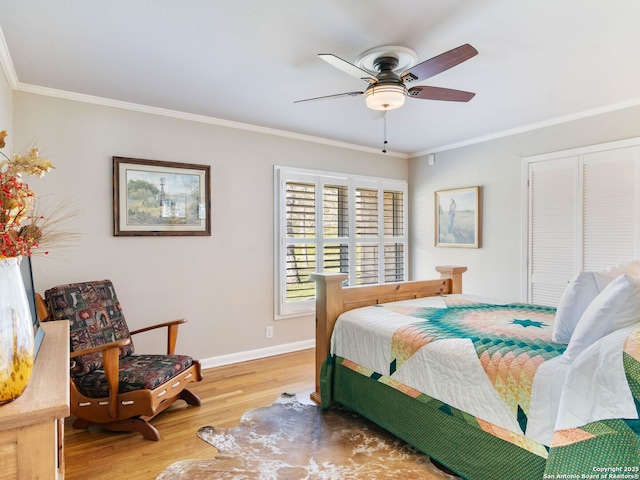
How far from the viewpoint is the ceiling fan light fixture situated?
219cm

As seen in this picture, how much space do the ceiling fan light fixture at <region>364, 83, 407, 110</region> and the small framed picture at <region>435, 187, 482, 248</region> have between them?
2.57m

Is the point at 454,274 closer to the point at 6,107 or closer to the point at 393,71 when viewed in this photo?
the point at 393,71

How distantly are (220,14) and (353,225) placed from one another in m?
3.08

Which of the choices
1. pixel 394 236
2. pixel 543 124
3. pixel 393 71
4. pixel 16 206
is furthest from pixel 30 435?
pixel 394 236

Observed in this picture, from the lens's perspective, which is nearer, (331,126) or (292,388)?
(292,388)

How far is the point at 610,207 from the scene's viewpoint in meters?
3.38

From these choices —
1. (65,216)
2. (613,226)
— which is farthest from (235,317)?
(613,226)

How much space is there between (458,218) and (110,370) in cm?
391

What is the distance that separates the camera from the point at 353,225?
A: 4719 mm

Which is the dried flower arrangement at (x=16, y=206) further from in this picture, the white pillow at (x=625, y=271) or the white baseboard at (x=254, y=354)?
the white baseboard at (x=254, y=354)

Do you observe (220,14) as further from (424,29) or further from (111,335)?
(111,335)

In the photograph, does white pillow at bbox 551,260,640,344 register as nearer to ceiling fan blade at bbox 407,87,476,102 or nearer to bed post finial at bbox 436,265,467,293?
ceiling fan blade at bbox 407,87,476,102

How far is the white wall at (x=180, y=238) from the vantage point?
301cm

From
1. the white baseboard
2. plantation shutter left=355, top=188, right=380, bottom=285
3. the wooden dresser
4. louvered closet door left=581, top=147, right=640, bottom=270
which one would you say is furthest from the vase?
louvered closet door left=581, top=147, right=640, bottom=270
